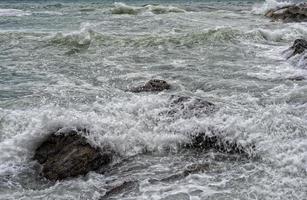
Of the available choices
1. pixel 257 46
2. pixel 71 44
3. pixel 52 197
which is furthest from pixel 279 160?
pixel 71 44

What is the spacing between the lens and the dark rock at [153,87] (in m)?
10.3

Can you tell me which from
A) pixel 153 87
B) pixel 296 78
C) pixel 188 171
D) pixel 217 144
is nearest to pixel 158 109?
pixel 217 144

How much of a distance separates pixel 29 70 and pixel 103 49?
11.9 ft

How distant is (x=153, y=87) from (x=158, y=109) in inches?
73.6

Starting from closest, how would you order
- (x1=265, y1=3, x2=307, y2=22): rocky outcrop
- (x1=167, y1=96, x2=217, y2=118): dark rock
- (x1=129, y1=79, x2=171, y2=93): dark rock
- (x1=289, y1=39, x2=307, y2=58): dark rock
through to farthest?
(x1=167, y1=96, x2=217, y2=118): dark rock, (x1=129, y1=79, x2=171, y2=93): dark rock, (x1=289, y1=39, x2=307, y2=58): dark rock, (x1=265, y1=3, x2=307, y2=22): rocky outcrop

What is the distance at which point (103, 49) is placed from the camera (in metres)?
16.0

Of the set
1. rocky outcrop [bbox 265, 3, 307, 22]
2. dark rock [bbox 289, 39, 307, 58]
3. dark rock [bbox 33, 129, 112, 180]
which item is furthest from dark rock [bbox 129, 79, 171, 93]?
rocky outcrop [bbox 265, 3, 307, 22]

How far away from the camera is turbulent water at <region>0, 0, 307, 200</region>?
621cm

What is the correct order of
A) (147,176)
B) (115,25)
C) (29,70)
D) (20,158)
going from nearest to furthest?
(147,176)
(20,158)
(29,70)
(115,25)

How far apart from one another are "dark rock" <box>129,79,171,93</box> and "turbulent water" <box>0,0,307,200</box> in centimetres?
24

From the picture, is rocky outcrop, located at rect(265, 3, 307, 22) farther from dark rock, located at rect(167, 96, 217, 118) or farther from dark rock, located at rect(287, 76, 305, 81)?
dark rock, located at rect(167, 96, 217, 118)

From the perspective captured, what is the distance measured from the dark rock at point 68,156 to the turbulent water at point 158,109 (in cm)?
16

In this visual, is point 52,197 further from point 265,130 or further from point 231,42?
point 231,42

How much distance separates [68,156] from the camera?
6746 millimetres
